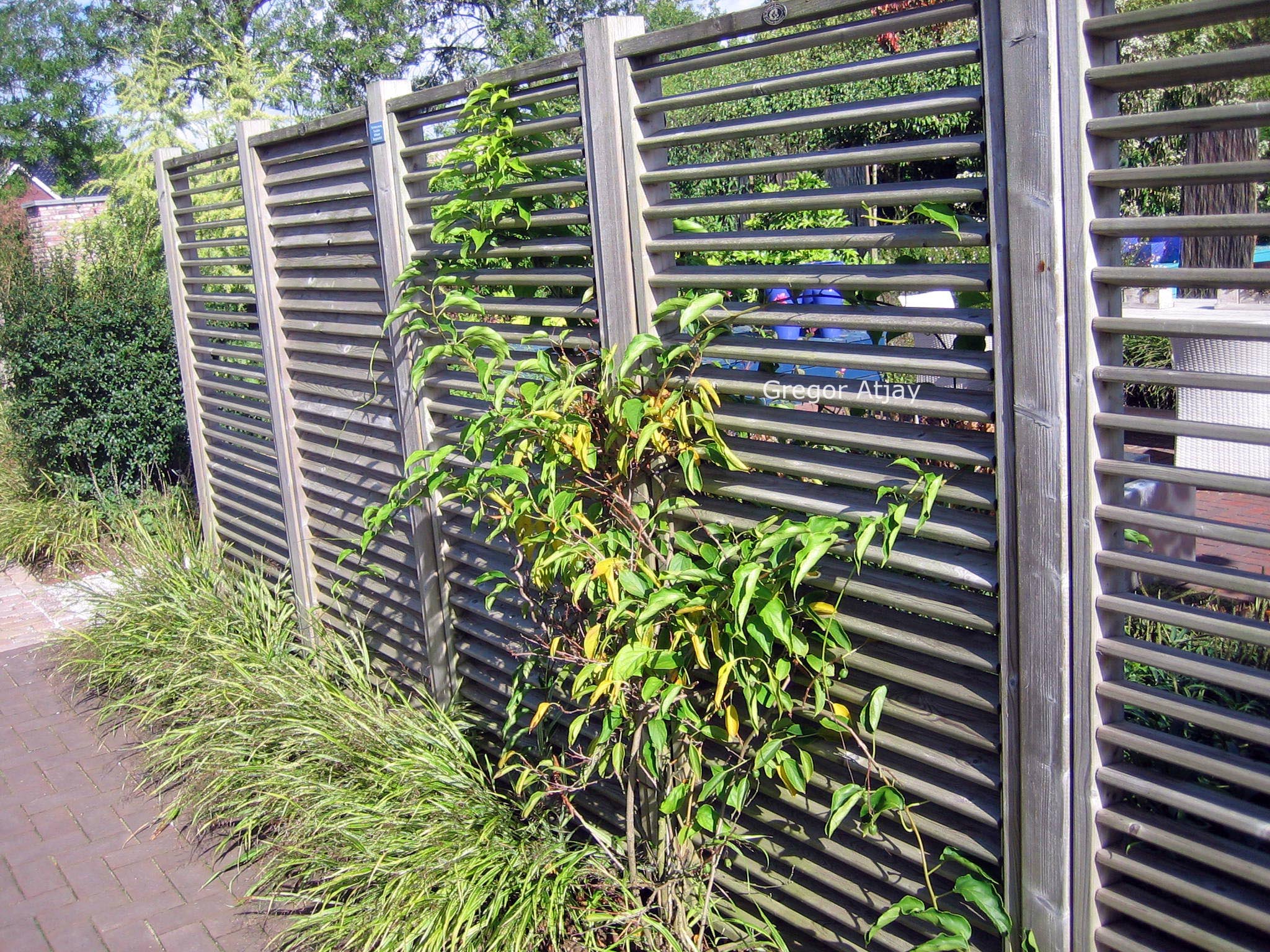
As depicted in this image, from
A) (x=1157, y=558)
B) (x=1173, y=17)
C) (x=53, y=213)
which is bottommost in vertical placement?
(x=1157, y=558)

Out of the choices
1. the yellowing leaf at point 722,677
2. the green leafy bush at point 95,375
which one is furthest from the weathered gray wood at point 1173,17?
the green leafy bush at point 95,375

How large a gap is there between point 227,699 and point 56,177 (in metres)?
42.9

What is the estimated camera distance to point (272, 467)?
559 cm

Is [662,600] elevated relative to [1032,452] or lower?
lower

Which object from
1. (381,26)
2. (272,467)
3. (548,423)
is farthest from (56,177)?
(548,423)

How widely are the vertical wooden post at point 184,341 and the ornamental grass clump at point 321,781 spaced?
2.11ft

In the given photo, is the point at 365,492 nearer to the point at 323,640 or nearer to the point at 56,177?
the point at 323,640

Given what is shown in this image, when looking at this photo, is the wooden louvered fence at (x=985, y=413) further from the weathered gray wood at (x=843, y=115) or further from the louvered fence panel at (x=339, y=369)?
the louvered fence panel at (x=339, y=369)

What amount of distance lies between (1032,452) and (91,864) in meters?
3.78

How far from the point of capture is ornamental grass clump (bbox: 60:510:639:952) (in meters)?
3.11

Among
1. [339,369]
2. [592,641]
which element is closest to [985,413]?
[592,641]

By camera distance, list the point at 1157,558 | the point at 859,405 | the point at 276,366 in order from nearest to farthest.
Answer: the point at 1157,558 → the point at 859,405 → the point at 276,366

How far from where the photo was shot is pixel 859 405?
7.86ft

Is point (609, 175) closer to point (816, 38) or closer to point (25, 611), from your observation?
point (816, 38)
